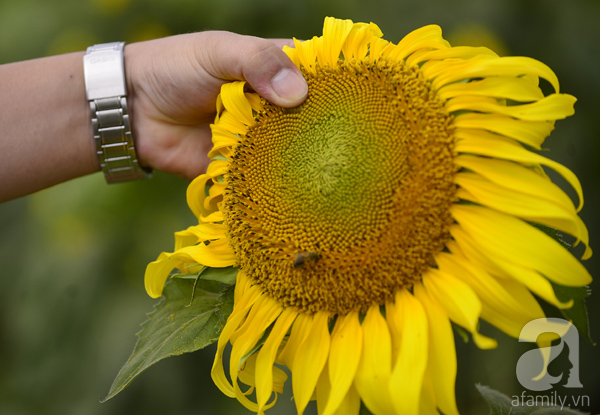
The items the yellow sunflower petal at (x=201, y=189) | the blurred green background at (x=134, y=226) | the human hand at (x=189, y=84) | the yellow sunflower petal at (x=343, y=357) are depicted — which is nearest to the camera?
the yellow sunflower petal at (x=343, y=357)

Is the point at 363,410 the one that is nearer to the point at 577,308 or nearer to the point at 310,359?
the point at 310,359

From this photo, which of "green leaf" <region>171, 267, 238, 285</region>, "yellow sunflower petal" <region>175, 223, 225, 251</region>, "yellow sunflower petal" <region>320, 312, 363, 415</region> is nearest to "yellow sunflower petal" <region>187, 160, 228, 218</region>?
"yellow sunflower petal" <region>175, 223, 225, 251</region>

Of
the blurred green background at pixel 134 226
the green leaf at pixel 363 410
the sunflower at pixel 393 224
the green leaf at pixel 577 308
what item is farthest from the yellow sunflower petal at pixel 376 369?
the blurred green background at pixel 134 226

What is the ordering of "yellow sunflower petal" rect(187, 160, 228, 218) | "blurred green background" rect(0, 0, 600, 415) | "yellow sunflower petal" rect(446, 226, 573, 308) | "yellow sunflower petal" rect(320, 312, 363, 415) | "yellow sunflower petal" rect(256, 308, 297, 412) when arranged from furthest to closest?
"blurred green background" rect(0, 0, 600, 415) → "yellow sunflower petal" rect(187, 160, 228, 218) → "yellow sunflower petal" rect(256, 308, 297, 412) → "yellow sunflower petal" rect(320, 312, 363, 415) → "yellow sunflower petal" rect(446, 226, 573, 308)

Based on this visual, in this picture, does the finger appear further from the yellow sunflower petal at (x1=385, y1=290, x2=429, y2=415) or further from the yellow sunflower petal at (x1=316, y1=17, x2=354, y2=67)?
the yellow sunflower petal at (x1=385, y1=290, x2=429, y2=415)

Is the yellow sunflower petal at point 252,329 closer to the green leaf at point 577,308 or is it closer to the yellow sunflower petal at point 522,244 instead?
the yellow sunflower petal at point 522,244
